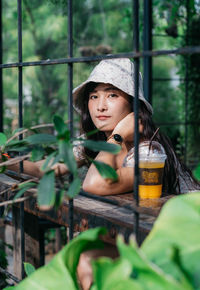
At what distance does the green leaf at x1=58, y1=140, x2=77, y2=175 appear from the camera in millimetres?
773

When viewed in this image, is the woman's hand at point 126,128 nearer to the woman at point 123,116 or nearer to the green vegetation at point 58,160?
the woman at point 123,116

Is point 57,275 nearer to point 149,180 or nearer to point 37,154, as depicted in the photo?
point 37,154

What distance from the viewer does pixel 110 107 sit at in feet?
5.58

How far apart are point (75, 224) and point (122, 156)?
524 millimetres

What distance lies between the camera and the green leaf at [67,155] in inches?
30.4

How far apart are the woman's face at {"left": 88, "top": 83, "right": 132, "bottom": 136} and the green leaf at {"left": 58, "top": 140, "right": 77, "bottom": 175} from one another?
88 centimetres

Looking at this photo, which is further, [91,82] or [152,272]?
[91,82]

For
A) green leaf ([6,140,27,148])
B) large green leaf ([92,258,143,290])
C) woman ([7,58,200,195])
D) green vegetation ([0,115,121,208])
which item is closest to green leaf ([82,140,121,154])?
green vegetation ([0,115,121,208])

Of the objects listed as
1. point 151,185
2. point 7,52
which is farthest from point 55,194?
point 7,52

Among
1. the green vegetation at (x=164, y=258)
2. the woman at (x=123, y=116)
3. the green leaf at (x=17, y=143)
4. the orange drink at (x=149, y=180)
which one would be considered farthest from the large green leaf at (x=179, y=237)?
the woman at (x=123, y=116)

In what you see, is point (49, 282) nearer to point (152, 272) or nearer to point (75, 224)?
point (152, 272)

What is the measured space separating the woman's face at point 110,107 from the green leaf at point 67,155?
88 cm

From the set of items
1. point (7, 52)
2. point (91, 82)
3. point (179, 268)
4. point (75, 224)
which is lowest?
point (75, 224)

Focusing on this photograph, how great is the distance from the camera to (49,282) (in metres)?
0.71
